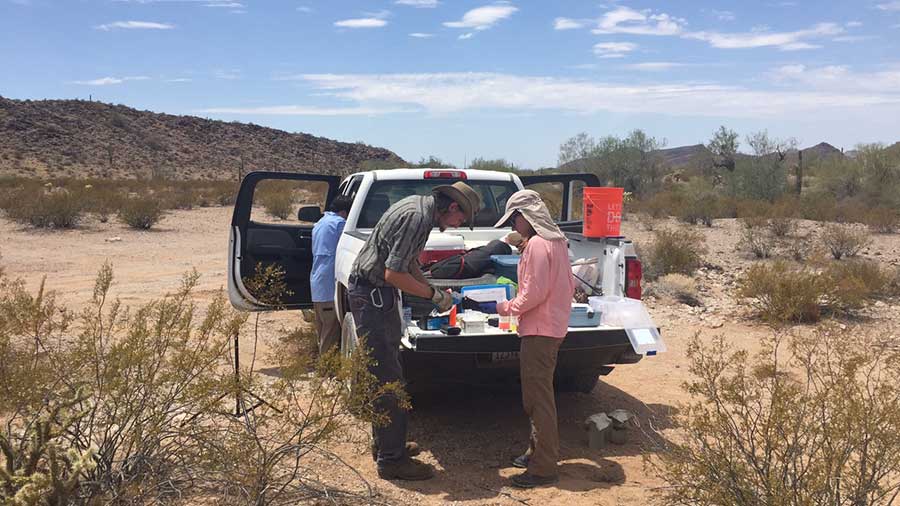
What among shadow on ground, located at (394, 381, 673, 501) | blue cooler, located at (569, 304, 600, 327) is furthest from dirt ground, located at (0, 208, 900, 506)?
blue cooler, located at (569, 304, 600, 327)

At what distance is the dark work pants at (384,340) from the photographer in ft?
14.1

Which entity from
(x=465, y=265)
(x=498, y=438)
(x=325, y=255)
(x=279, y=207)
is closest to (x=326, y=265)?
(x=325, y=255)

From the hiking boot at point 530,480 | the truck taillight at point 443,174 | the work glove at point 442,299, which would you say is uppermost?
the truck taillight at point 443,174

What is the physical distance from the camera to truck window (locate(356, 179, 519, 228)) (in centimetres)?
640

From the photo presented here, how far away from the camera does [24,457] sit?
10.3ft

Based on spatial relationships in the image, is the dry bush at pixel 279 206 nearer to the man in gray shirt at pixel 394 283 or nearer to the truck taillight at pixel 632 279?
the truck taillight at pixel 632 279

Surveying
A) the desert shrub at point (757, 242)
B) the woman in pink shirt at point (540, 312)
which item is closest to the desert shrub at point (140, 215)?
the desert shrub at point (757, 242)

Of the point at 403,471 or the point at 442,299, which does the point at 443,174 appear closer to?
the point at 442,299

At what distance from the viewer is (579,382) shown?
6.17 metres

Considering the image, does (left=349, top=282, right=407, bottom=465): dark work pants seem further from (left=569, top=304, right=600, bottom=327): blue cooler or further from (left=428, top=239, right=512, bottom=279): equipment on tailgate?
(left=428, top=239, right=512, bottom=279): equipment on tailgate

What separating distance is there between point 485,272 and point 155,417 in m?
3.14

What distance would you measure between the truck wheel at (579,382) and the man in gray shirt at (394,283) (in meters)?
2.02

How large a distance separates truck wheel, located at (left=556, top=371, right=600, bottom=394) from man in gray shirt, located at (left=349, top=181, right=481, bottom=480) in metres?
2.02

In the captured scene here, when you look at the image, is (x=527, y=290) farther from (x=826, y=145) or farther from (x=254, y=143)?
(x=826, y=145)
